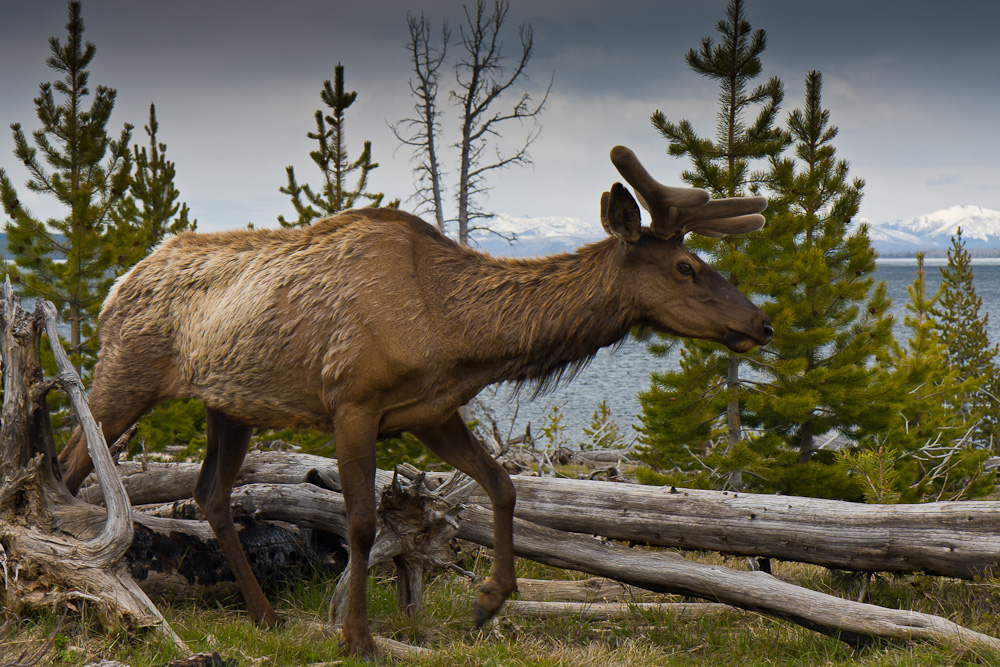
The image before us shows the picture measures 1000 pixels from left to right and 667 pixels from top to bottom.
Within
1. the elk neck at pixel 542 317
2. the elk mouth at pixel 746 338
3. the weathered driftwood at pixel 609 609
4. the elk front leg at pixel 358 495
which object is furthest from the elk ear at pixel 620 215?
the weathered driftwood at pixel 609 609

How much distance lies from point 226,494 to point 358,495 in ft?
4.10

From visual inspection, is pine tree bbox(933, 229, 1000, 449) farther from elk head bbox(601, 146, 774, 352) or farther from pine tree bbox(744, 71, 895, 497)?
elk head bbox(601, 146, 774, 352)

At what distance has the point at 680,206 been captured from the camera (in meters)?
4.58

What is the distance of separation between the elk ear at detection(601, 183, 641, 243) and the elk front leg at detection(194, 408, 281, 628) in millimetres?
2677

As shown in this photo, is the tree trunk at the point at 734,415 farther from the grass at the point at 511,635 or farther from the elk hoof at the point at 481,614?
the elk hoof at the point at 481,614

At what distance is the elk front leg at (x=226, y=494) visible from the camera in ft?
17.3

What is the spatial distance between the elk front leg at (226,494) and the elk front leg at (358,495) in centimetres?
83

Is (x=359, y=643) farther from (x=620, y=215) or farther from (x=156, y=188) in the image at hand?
(x=156, y=188)

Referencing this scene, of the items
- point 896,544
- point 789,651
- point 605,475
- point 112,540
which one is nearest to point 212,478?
point 112,540

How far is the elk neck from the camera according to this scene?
185 inches

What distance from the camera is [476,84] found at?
19172 mm

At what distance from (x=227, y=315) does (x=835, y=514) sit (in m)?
4.02

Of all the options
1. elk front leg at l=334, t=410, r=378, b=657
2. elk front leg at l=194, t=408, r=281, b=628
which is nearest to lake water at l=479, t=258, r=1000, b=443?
elk front leg at l=194, t=408, r=281, b=628

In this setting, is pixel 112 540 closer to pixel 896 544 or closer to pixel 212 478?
pixel 212 478
